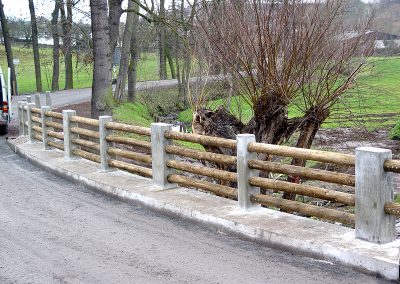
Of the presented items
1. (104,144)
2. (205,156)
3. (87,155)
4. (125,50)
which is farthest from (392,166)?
(125,50)

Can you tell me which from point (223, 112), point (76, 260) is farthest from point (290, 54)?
point (76, 260)

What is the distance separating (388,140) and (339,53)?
1423 centimetres

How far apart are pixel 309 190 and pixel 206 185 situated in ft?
6.22

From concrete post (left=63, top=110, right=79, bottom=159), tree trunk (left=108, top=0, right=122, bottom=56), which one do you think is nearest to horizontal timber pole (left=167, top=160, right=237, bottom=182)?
concrete post (left=63, top=110, right=79, bottom=159)

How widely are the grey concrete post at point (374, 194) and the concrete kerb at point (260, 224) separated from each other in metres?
0.12

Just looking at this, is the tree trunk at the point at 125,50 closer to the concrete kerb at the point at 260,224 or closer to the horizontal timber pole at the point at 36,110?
the horizontal timber pole at the point at 36,110

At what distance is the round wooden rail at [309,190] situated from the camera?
6.00m

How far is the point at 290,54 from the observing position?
956 cm

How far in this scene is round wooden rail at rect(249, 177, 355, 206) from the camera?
600cm

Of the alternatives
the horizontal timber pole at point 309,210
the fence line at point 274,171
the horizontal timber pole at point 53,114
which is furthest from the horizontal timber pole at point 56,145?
the horizontal timber pole at point 309,210

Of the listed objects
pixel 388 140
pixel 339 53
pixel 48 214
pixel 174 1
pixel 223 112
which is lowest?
pixel 388 140

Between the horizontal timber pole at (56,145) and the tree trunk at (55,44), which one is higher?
the tree trunk at (55,44)

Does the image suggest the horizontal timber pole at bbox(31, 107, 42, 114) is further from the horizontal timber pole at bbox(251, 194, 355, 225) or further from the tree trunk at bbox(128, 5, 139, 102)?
the tree trunk at bbox(128, 5, 139, 102)

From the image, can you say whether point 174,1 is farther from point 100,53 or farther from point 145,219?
point 145,219
